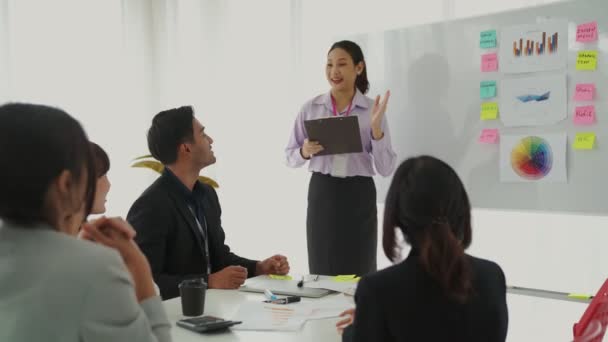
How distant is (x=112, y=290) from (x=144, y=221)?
130cm

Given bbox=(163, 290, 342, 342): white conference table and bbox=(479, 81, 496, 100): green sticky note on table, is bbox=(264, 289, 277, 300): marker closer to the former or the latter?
bbox=(163, 290, 342, 342): white conference table

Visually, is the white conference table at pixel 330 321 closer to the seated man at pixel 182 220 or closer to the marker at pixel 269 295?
the marker at pixel 269 295

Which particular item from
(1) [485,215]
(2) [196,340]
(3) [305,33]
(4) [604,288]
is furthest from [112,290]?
(3) [305,33]

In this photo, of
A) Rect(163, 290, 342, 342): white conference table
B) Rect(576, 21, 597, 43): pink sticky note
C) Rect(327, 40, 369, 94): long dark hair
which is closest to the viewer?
Rect(163, 290, 342, 342): white conference table

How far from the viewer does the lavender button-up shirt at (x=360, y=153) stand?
3480 mm

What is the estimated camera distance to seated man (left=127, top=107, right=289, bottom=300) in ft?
7.37

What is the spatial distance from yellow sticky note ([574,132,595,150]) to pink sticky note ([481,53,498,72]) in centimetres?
55

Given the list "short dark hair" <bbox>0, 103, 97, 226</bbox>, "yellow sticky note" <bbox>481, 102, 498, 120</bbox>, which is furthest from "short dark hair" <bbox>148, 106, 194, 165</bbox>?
"yellow sticky note" <bbox>481, 102, 498, 120</bbox>

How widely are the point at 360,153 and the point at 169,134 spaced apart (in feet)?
4.19

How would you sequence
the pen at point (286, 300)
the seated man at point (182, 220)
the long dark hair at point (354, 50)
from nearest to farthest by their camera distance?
the pen at point (286, 300) → the seated man at point (182, 220) → the long dark hair at point (354, 50)

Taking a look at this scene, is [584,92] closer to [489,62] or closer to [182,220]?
[489,62]

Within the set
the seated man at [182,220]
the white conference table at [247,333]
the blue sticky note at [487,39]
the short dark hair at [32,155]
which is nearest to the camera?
the short dark hair at [32,155]

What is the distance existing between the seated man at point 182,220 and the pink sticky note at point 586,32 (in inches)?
70.8

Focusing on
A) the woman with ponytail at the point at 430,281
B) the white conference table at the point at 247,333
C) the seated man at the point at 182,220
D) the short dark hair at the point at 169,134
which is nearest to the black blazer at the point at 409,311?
the woman with ponytail at the point at 430,281
